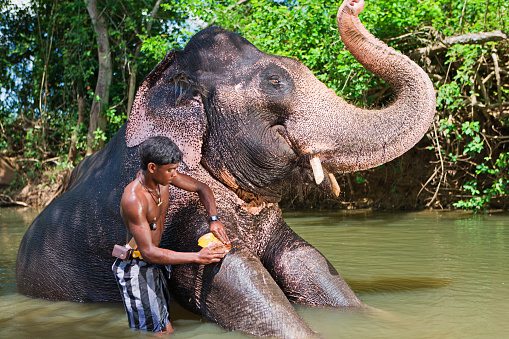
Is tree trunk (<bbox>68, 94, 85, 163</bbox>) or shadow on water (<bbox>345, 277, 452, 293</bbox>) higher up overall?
tree trunk (<bbox>68, 94, 85, 163</bbox>)

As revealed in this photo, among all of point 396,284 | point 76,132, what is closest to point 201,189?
point 396,284

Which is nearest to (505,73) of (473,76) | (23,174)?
(473,76)

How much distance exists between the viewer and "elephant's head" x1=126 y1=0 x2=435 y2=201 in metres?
3.16

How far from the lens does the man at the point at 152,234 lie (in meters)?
2.85

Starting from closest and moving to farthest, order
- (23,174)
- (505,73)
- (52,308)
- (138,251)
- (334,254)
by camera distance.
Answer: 1. (138,251)
2. (52,308)
3. (334,254)
4. (505,73)
5. (23,174)

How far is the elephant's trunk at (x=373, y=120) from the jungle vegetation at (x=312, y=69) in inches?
13.2

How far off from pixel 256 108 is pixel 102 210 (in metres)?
1.15

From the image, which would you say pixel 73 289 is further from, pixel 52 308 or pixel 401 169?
pixel 401 169

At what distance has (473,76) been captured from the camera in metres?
8.48

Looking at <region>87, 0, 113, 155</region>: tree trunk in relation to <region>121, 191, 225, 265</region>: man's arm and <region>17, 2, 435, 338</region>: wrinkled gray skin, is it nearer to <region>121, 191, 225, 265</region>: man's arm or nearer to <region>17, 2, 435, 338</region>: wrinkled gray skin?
<region>17, 2, 435, 338</region>: wrinkled gray skin

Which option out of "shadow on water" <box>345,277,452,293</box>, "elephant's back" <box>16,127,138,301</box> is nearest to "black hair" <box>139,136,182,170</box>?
"elephant's back" <box>16,127,138,301</box>

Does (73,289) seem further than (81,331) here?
Yes

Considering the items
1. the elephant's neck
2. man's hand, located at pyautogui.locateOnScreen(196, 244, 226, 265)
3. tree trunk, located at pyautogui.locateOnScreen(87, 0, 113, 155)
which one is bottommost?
man's hand, located at pyautogui.locateOnScreen(196, 244, 226, 265)

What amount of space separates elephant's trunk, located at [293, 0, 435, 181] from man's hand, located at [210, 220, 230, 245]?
25.5 inches
